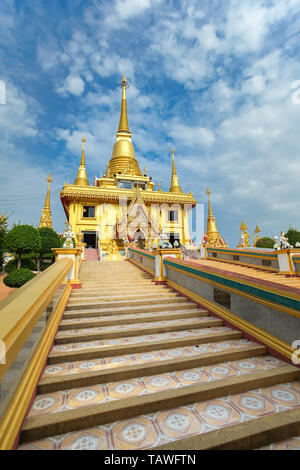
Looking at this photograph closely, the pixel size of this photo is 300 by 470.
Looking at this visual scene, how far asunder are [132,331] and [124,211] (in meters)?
23.5

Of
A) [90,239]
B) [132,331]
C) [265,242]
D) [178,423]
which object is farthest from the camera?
[90,239]

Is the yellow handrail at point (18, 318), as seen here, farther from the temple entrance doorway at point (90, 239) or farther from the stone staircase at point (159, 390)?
the temple entrance doorway at point (90, 239)

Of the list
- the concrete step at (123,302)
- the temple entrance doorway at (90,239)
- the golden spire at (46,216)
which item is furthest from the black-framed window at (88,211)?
the concrete step at (123,302)

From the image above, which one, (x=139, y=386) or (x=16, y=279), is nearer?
(x=139, y=386)

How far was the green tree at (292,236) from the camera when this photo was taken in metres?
17.4

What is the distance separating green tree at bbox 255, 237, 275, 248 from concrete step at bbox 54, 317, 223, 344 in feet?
66.3

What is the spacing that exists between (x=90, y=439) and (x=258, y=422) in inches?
59.5

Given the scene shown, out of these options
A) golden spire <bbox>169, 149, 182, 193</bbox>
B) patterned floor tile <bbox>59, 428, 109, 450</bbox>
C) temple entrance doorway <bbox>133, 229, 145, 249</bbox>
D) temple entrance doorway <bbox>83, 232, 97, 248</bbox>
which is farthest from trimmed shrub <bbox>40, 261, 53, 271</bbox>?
golden spire <bbox>169, 149, 182, 193</bbox>

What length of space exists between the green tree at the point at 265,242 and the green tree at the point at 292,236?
8.57 feet

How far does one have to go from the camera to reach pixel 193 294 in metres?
5.33

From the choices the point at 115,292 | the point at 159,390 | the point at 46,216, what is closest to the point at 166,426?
the point at 159,390

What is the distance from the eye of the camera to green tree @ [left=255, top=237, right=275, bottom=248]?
21342 millimetres

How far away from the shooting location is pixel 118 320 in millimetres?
4094

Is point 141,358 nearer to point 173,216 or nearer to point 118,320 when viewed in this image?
point 118,320
